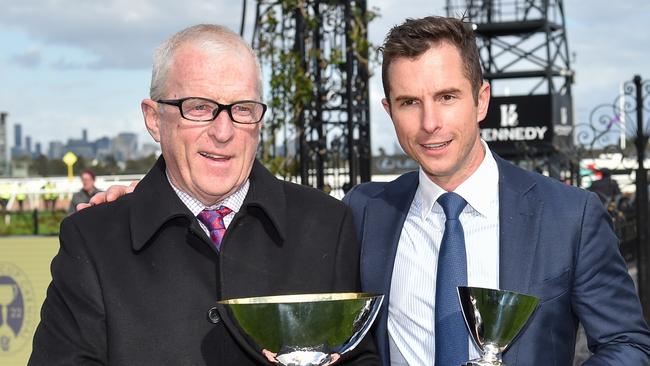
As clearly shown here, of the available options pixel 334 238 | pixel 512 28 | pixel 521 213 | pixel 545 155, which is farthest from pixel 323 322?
pixel 512 28

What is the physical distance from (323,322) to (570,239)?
0.83 metres

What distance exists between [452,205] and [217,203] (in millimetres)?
682

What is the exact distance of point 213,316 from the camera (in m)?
2.86

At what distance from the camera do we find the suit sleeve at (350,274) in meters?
2.96

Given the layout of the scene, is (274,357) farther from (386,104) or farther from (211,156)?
(386,104)

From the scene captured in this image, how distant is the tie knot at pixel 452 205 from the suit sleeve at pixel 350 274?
12.5 inches

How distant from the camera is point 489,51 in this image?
84.2 ft

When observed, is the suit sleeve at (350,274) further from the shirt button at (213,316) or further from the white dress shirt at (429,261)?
the shirt button at (213,316)

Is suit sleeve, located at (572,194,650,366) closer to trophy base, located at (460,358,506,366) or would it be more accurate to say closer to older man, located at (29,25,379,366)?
trophy base, located at (460,358,506,366)

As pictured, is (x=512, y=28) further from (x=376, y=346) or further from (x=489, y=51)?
(x=376, y=346)

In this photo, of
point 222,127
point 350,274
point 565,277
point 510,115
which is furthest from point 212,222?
point 510,115

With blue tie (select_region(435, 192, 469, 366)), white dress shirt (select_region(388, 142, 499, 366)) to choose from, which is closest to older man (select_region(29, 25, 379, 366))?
white dress shirt (select_region(388, 142, 499, 366))

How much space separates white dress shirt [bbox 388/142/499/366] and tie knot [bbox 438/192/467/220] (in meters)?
0.02

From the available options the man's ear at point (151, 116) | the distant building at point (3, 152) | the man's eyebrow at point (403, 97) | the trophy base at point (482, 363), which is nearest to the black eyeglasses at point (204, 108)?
the man's ear at point (151, 116)
